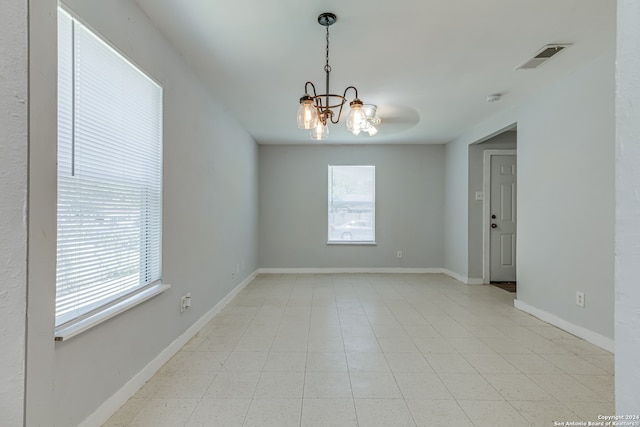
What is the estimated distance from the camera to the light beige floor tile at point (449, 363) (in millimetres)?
2193

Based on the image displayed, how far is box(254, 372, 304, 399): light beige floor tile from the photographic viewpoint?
189cm

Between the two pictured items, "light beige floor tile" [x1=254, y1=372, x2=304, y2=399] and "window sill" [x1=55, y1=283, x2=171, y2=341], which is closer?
"window sill" [x1=55, y1=283, x2=171, y2=341]

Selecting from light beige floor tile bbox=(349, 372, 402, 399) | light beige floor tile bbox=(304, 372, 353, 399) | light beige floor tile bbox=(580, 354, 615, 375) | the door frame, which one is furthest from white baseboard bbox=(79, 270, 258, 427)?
the door frame

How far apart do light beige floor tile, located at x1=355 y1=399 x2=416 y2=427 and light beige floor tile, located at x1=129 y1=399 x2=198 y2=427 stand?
957 mm

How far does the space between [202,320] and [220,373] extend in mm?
985

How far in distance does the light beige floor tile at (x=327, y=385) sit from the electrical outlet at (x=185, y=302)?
1.18 metres

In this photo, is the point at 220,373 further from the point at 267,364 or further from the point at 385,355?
the point at 385,355

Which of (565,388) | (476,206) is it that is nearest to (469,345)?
(565,388)

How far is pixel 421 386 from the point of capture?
1.99m

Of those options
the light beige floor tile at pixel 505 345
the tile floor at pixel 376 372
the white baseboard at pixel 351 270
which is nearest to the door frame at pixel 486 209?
the white baseboard at pixel 351 270

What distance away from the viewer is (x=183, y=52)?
249cm

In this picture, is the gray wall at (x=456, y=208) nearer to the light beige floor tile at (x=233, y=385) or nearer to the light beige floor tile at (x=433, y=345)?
the light beige floor tile at (x=433, y=345)

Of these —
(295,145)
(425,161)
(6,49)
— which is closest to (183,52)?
(6,49)

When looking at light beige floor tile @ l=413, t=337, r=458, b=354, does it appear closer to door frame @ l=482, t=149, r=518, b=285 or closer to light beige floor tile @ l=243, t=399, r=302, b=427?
light beige floor tile @ l=243, t=399, r=302, b=427
